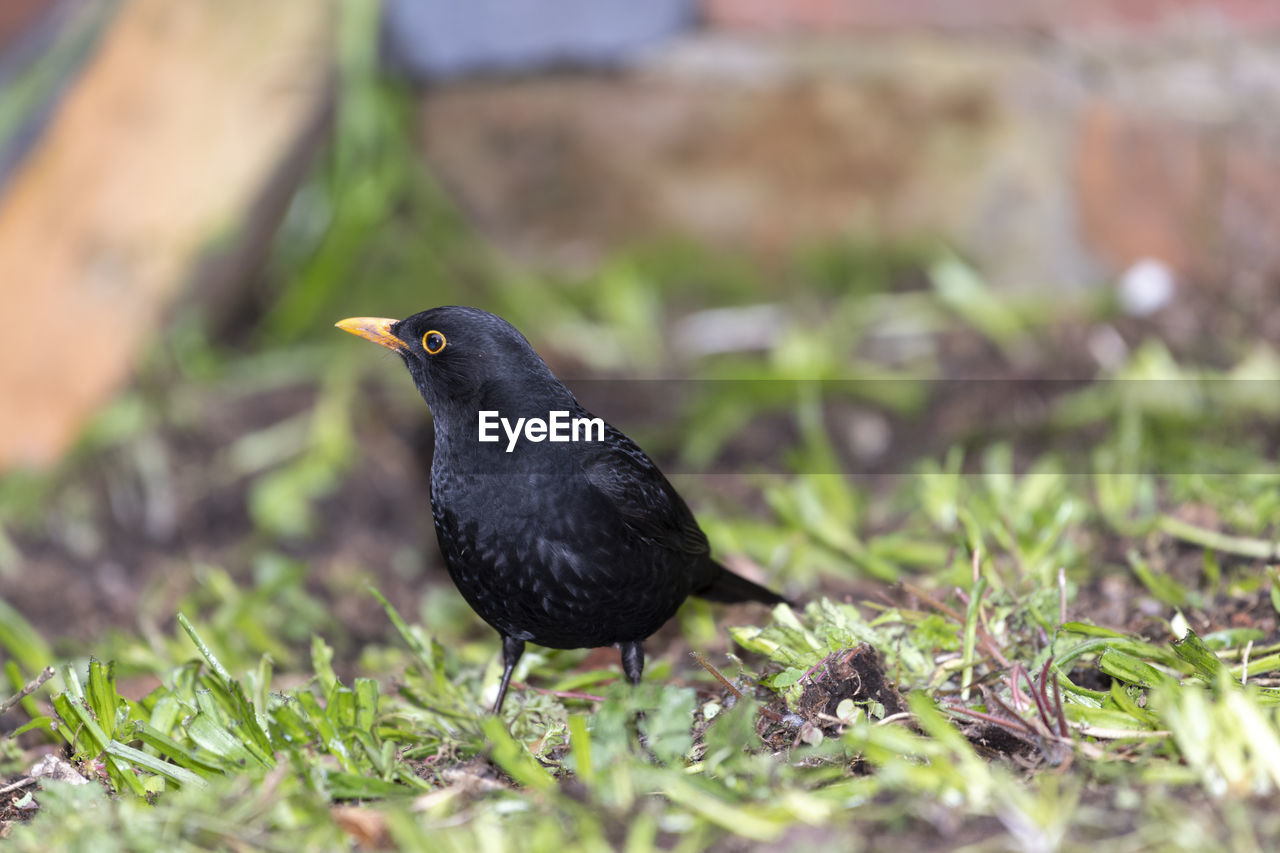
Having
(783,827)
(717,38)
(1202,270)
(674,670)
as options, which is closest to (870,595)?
(674,670)

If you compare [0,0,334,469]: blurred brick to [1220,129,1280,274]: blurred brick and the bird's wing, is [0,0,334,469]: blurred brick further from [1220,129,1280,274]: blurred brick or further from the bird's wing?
[1220,129,1280,274]: blurred brick

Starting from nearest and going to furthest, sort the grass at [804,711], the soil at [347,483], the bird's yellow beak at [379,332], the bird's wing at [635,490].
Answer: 1. the grass at [804,711]
2. the bird's wing at [635,490]
3. the bird's yellow beak at [379,332]
4. the soil at [347,483]

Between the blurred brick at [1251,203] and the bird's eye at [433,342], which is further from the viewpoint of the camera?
the blurred brick at [1251,203]

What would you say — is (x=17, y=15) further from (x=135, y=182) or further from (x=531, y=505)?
(x=531, y=505)

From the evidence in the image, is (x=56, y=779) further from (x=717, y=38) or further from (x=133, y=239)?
(x=717, y=38)

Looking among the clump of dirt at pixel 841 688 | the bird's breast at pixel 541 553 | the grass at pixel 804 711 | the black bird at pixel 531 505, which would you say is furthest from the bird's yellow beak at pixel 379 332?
the clump of dirt at pixel 841 688

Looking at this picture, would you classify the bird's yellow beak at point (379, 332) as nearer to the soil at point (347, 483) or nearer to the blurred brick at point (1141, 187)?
the soil at point (347, 483)
